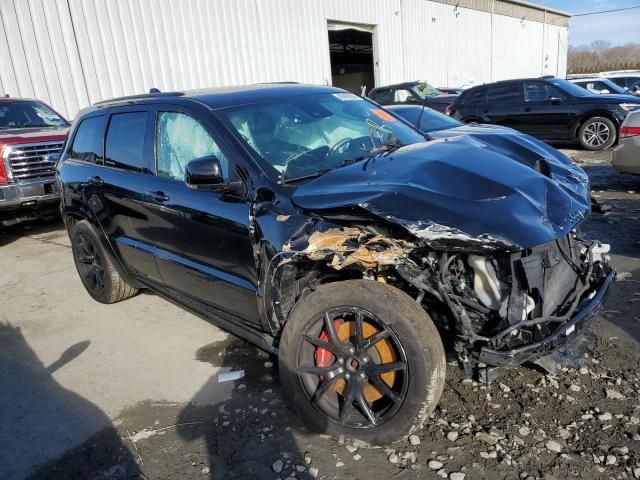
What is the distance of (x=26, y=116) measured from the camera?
27.1 ft

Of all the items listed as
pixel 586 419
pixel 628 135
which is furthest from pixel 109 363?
pixel 628 135

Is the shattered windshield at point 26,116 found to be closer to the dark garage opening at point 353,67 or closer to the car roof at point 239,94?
the car roof at point 239,94

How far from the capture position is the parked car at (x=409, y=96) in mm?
13906

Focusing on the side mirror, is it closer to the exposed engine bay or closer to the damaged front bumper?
the exposed engine bay

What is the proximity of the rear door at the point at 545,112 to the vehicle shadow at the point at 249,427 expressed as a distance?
987 centimetres

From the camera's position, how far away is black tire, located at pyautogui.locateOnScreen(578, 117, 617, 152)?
34.1 ft

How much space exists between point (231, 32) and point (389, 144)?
11.9 meters

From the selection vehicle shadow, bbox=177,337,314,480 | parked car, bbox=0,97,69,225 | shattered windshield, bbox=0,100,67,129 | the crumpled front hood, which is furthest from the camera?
shattered windshield, bbox=0,100,67,129

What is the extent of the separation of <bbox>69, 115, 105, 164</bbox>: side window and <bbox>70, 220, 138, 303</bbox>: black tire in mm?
606

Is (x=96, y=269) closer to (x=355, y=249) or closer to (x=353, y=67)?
(x=355, y=249)

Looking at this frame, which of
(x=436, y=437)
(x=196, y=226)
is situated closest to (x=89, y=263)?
A: (x=196, y=226)

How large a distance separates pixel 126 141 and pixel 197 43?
33.6ft

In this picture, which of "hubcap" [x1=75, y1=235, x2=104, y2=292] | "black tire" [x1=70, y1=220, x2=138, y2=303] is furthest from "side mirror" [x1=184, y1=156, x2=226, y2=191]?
"hubcap" [x1=75, y1=235, x2=104, y2=292]

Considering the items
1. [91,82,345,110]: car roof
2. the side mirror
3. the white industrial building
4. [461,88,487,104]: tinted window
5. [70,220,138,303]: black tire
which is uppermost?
the white industrial building
